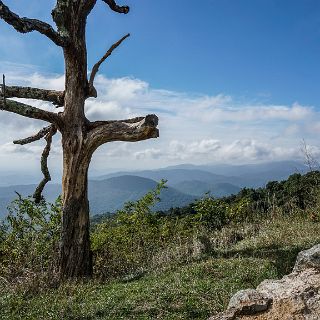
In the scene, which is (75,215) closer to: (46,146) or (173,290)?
(46,146)

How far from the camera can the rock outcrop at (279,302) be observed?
4.38m

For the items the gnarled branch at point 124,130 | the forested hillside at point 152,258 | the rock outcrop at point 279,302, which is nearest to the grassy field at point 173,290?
the forested hillside at point 152,258

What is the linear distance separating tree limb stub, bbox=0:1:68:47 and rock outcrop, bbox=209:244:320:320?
24.9ft

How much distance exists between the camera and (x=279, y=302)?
456 cm

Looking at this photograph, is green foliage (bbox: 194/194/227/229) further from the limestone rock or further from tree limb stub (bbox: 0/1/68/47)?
the limestone rock

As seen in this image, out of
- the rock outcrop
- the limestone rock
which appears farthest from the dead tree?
the rock outcrop

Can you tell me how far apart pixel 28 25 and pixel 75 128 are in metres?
2.66

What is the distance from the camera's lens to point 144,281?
927 cm

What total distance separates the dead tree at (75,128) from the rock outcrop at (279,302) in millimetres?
6150

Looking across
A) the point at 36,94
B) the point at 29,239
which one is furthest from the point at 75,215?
the point at 36,94

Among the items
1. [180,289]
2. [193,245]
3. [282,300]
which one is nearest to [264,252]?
[193,245]

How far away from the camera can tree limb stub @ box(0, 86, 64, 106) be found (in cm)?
1133

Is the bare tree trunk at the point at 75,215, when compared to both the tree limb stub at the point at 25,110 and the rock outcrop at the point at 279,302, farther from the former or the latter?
the rock outcrop at the point at 279,302

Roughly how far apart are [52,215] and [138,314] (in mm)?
7056
